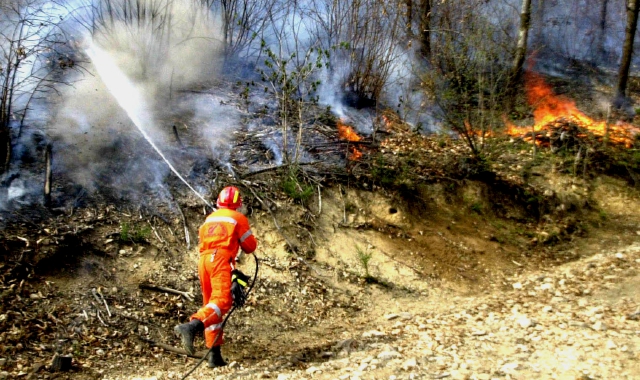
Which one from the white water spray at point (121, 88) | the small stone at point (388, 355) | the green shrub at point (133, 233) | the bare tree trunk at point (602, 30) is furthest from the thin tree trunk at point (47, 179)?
the bare tree trunk at point (602, 30)

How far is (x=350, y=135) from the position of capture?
918 centimetres

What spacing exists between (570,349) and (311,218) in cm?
392

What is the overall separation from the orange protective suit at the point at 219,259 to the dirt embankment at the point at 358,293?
0.50 metres

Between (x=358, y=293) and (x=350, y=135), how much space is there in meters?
3.45

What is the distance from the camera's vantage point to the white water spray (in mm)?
8281

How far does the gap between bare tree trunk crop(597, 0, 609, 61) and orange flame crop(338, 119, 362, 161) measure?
32.2ft

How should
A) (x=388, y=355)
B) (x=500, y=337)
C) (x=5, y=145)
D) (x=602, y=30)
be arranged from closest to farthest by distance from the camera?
(x=388, y=355), (x=500, y=337), (x=5, y=145), (x=602, y=30)

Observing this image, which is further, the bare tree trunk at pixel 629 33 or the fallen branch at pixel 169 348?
the bare tree trunk at pixel 629 33

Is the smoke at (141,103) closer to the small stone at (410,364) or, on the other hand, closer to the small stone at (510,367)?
the small stone at (410,364)

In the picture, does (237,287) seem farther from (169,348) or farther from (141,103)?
(141,103)

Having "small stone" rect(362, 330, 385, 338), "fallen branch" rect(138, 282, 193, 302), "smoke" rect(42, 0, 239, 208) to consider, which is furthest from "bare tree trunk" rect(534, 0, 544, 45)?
"fallen branch" rect(138, 282, 193, 302)

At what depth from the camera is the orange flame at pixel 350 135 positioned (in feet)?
28.2

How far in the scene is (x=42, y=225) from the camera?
5.84 metres

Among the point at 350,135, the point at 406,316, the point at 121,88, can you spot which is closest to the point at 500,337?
the point at 406,316
